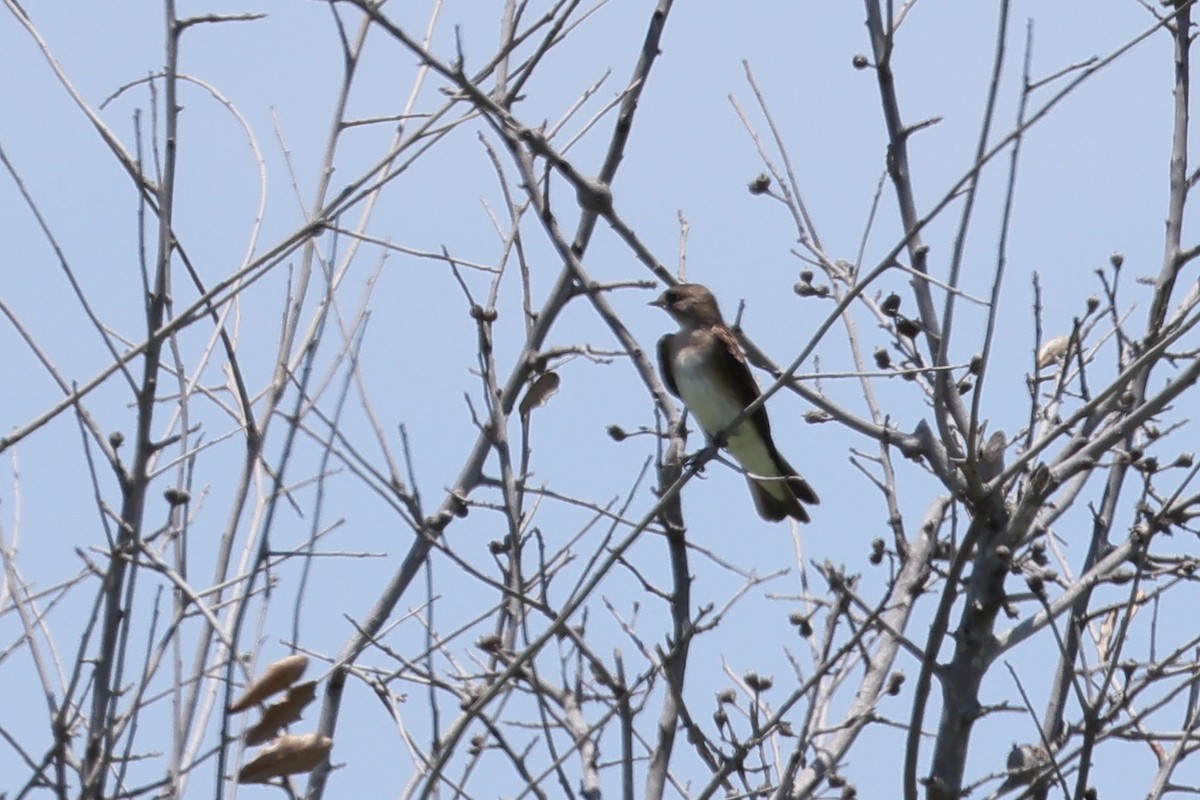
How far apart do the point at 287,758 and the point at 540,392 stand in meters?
1.83

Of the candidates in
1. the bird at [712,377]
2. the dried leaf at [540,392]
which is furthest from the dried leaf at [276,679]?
the bird at [712,377]

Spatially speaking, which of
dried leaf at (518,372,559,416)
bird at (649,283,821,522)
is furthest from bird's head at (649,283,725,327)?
dried leaf at (518,372,559,416)

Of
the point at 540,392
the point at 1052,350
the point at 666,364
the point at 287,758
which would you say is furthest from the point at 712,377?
the point at 287,758

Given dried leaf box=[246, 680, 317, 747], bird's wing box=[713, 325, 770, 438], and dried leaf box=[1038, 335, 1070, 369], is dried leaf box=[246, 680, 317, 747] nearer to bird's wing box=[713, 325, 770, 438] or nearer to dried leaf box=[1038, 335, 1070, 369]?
dried leaf box=[1038, 335, 1070, 369]

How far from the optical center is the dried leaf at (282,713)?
11.8 feet

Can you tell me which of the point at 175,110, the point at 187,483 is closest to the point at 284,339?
the point at 187,483

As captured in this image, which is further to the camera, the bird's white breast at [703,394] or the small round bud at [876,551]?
the bird's white breast at [703,394]

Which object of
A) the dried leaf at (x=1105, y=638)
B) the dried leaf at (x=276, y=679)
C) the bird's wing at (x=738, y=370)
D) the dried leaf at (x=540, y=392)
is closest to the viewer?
the dried leaf at (x=276, y=679)

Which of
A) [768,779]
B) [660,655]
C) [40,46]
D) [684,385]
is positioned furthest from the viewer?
[684,385]

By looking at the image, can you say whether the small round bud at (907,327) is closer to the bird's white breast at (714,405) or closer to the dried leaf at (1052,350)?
the dried leaf at (1052,350)

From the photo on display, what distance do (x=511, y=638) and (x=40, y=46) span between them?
2.17 meters

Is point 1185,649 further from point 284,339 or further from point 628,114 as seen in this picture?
point 284,339

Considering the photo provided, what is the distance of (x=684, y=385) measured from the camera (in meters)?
9.05

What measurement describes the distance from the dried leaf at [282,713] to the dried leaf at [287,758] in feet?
0.19
